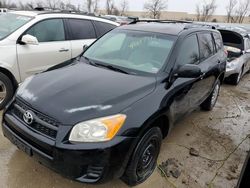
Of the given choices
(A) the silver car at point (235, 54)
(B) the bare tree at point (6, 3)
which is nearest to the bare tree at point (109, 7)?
(B) the bare tree at point (6, 3)

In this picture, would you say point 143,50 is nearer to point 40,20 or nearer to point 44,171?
point 44,171

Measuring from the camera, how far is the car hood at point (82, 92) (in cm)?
213

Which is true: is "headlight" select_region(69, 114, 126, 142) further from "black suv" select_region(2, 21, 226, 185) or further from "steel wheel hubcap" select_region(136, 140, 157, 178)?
"steel wheel hubcap" select_region(136, 140, 157, 178)

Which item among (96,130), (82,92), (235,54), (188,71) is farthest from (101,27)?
(235,54)

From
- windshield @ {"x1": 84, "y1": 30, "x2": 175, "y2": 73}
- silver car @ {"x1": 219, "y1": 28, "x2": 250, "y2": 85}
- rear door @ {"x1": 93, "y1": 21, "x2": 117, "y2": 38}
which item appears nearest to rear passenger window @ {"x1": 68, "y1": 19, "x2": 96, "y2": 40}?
rear door @ {"x1": 93, "y1": 21, "x2": 117, "y2": 38}

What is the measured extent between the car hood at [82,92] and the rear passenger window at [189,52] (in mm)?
697

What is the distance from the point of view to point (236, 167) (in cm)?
314

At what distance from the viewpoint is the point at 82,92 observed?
238 centimetres

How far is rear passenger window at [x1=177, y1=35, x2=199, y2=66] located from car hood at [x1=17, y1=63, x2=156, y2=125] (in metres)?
0.70

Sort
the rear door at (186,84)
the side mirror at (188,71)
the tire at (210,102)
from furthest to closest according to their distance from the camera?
the tire at (210,102) < the rear door at (186,84) < the side mirror at (188,71)

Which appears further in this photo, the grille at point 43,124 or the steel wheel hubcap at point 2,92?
the steel wheel hubcap at point 2,92

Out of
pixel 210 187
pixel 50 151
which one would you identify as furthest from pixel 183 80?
pixel 50 151

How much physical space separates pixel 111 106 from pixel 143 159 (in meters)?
0.80

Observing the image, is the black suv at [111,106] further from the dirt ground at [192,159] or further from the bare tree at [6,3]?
the bare tree at [6,3]
